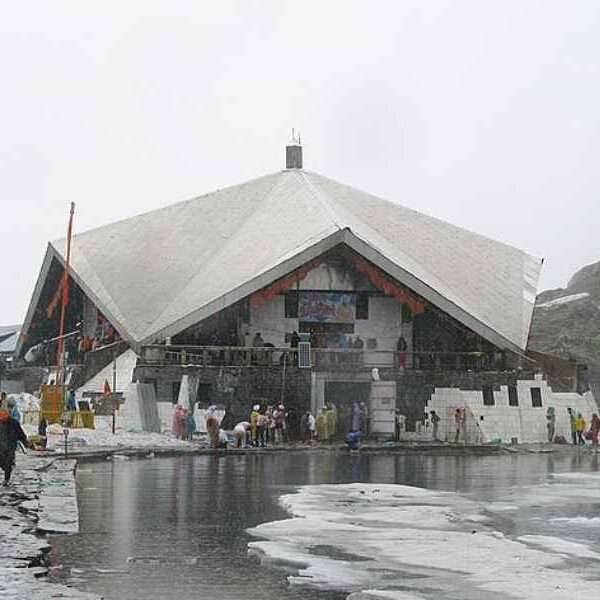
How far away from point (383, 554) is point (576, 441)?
1217 inches

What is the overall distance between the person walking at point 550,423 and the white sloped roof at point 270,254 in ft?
9.54

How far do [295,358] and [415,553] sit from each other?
1150 inches

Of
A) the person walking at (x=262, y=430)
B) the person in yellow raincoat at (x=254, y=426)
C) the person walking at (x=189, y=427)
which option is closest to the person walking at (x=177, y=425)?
the person walking at (x=189, y=427)

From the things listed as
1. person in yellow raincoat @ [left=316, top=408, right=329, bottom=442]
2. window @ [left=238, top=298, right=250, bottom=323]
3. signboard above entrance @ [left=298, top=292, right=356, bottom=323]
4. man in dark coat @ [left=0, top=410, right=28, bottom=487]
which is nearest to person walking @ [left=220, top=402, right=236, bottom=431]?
person in yellow raincoat @ [left=316, top=408, right=329, bottom=442]

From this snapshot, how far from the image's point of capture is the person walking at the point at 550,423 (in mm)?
41375

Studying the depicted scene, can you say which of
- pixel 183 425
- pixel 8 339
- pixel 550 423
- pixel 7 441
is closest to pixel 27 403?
pixel 183 425

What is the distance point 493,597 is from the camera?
32.3ft

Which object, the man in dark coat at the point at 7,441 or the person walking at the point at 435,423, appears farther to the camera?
the person walking at the point at 435,423

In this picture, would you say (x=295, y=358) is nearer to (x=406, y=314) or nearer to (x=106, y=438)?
(x=406, y=314)

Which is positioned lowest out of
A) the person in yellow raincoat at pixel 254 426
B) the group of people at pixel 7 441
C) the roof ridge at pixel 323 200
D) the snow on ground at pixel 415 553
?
the snow on ground at pixel 415 553

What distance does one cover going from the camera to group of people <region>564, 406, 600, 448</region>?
41.5 meters

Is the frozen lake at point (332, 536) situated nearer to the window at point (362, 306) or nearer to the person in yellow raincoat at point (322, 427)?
the person in yellow raincoat at point (322, 427)

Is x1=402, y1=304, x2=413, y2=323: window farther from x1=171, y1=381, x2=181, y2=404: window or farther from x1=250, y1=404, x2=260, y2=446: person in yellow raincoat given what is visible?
x1=250, y1=404, x2=260, y2=446: person in yellow raincoat

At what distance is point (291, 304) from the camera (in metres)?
45.8
